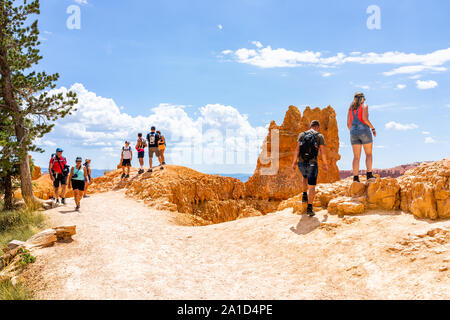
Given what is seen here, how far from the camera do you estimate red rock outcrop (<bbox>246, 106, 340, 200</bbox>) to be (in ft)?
90.0

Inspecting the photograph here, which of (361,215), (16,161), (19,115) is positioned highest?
(19,115)

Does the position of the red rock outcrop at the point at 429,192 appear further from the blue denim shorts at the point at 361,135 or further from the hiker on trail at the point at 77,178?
the hiker on trail at the point at 77,178

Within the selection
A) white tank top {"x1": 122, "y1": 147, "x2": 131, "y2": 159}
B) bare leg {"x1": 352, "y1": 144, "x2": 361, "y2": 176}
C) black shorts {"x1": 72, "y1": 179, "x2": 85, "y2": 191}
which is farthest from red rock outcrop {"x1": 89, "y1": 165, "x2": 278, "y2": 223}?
bare leg {"x1": 352, "y1": 144, "x2": 361, "y2": 176}

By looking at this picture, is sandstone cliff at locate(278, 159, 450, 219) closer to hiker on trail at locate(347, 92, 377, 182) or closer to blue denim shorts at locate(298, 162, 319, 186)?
hiker on trail at locate(347, 92, 377, 182)

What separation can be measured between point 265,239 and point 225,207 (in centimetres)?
1403

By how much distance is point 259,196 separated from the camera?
2705cm

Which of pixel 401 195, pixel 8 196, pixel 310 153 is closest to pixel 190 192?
pixel 8 196

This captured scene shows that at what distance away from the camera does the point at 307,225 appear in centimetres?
877

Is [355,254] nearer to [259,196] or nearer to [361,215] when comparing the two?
[361,215]

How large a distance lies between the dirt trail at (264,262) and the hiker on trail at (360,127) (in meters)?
1.94

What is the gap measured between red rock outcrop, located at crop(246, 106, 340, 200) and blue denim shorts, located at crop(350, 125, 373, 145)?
18.3 m

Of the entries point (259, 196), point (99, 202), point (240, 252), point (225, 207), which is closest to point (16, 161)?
point (99, 202)

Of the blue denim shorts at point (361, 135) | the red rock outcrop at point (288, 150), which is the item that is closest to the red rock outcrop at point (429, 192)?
the blue denim shorts at point (361, 135)

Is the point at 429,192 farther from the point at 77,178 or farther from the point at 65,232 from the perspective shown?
the point at 77,178
